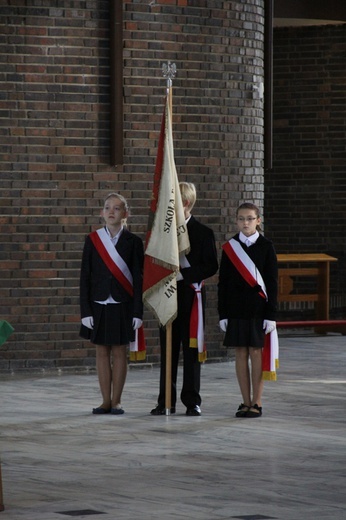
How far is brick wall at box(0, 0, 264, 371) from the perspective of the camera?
13523 millimetres

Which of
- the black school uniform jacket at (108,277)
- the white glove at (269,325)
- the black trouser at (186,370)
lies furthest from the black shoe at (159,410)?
the white glove at (269,325)

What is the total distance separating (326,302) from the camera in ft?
61.1

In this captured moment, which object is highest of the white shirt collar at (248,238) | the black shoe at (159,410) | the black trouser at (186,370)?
the white shirt collar at (248,238)

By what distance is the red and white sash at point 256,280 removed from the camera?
35.1 ft

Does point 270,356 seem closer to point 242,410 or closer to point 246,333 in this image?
point 246,333

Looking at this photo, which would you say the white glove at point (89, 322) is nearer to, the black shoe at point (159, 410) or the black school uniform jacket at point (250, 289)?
the black shoe at point (159, 410)

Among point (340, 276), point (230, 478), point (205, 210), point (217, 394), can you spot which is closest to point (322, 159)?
point (340, 276)

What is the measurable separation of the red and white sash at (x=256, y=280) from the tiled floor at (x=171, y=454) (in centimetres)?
38

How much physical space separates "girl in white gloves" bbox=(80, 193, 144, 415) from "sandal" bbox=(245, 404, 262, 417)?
97 cm

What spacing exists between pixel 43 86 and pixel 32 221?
4.22ft

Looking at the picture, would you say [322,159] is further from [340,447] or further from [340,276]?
[340,447]

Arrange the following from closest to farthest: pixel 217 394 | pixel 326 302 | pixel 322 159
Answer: pixel 217 394, pixel 326 302, pixel 322 159

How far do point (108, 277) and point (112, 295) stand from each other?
0.46 ft

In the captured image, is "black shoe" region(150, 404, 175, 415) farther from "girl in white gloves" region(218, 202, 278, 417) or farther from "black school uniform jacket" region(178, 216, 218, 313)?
"black school uniform jacket" region(178, 216, 218, 313)
